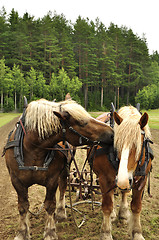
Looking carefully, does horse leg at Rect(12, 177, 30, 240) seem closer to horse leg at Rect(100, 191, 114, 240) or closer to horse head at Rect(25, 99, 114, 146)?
→ horse head at Rect(25, 99, 114, 146)

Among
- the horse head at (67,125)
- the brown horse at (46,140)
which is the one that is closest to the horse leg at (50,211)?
the brown horse at (46,140)

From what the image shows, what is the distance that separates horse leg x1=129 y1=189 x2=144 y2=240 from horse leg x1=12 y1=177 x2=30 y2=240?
171cm

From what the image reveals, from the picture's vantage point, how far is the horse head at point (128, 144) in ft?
7.98

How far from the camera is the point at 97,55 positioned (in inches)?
2021

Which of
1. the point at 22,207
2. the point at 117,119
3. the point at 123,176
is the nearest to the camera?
the point at 123,176


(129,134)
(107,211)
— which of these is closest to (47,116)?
(129,134)

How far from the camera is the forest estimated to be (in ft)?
140

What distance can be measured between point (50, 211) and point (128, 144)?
5.60 feet

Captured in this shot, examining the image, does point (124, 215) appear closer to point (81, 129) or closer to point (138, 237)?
point (138, 237)

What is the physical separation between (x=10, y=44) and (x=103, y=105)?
27.0 meters

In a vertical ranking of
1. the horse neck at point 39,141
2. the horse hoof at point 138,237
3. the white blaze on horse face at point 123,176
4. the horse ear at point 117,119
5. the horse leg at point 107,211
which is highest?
the horse ear at point 117,119

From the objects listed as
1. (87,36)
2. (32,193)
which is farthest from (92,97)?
(32,193)

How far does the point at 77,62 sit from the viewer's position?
175 feet

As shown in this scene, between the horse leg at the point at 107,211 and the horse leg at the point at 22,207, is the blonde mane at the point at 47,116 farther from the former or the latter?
the horse leg at the point at 107,211
